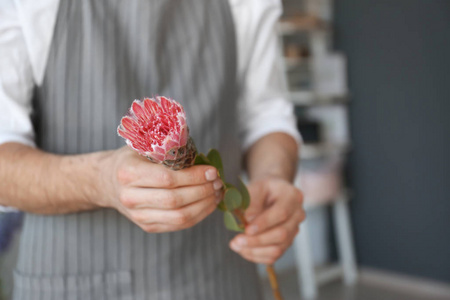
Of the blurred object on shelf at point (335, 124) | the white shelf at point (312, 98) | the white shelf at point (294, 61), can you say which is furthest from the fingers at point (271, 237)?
the blurred object on shelf at point (335, 124)

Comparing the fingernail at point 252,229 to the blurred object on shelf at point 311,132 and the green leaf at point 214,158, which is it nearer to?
the green leaf at point 214,158

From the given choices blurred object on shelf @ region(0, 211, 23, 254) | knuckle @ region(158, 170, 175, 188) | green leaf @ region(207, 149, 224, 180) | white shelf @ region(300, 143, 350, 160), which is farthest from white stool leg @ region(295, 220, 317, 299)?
knuckle @ region(158, 170, 175, 188)

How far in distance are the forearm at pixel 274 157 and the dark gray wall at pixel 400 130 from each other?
251 centimetres

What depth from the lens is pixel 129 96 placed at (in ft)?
2.62

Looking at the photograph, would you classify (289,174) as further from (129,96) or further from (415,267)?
(415,267)

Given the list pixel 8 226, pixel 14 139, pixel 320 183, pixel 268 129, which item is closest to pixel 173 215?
pixel 14 139

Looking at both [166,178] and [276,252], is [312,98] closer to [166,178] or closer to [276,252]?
[276,252]

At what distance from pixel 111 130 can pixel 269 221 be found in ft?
0.99

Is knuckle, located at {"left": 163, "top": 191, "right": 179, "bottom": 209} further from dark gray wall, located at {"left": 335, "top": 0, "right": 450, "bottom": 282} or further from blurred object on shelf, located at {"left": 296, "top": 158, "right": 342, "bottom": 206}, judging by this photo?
dark gray wall, located at {"left": 335, "top": 0, "right": 450, "bottom": 282}

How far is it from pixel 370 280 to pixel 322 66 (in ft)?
5.44

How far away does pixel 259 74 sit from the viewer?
1.02 m

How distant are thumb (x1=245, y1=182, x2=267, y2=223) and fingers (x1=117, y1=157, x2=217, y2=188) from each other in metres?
0.24

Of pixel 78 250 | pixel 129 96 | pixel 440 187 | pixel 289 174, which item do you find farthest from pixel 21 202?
pixel 440 187

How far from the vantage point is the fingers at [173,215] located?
56cm
